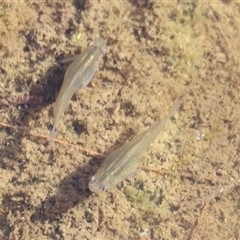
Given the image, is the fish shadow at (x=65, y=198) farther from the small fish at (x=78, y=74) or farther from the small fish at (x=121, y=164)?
the small fish at (x=78, y=74)

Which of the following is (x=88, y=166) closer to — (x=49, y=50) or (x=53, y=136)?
(x=53, y=136)

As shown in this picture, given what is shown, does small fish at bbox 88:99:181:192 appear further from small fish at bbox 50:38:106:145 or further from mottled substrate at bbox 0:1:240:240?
small fish at bbox 50:38:106:145

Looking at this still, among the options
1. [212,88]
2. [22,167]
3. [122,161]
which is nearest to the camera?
[122,161]

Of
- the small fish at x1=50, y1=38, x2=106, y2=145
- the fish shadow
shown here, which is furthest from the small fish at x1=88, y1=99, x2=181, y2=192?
the small fish at x1=50, y1=38, x2=106, y2=145

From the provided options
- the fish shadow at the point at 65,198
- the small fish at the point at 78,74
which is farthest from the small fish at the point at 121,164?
the small fish at the point at 78,74

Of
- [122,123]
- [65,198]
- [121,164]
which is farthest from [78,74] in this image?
[65,198]

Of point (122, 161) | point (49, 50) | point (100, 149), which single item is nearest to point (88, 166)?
point (100, 149)

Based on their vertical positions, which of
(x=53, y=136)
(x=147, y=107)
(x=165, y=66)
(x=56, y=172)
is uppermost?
(x=165, y=66)
